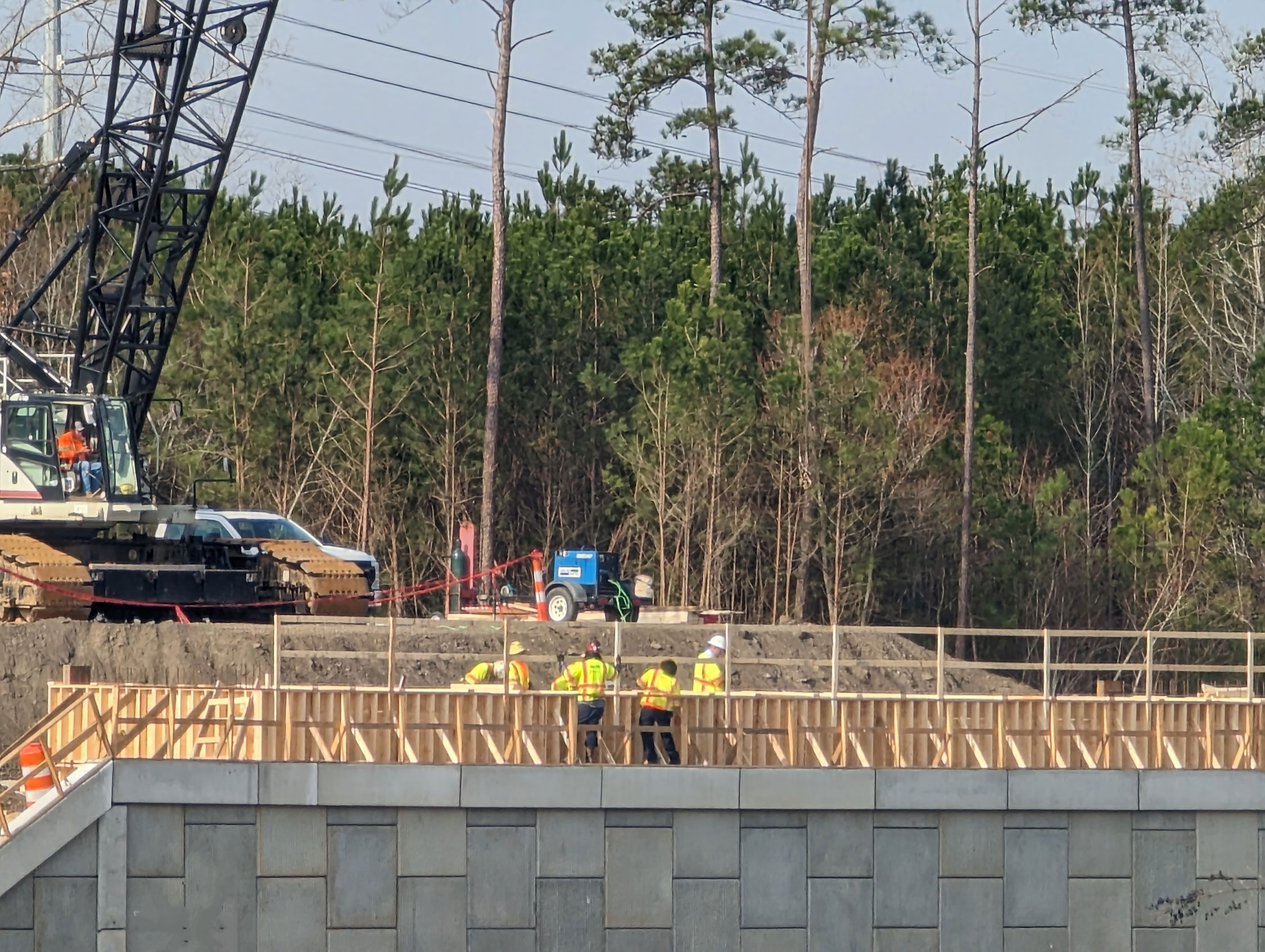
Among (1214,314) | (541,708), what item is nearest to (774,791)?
(541,708)

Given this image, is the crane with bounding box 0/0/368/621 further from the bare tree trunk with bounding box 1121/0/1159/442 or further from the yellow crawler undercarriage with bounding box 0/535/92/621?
the bare tree trunk with bounding box 1121/0/1159/442

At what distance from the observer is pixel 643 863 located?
19703 mm

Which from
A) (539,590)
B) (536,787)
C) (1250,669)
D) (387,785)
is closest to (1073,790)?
(1250,669)

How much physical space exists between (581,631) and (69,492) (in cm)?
800

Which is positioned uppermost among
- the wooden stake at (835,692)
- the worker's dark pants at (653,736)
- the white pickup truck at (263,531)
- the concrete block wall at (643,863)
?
the white pickup truck at (263,531)

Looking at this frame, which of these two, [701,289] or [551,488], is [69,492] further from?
[551,488]

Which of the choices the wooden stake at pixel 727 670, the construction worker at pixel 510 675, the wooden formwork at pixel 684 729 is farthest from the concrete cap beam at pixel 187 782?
the wooden stake at pixel 727 670

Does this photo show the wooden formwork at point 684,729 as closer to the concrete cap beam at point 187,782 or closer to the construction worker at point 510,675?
the concrete cap beam at point 187,782

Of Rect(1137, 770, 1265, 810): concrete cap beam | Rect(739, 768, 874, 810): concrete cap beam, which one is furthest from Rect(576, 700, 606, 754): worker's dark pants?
Rect(1137, 770, 1265, 810): concrete cap beam

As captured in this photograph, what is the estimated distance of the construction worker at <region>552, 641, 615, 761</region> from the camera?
20.9 metres

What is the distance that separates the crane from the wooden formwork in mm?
8961

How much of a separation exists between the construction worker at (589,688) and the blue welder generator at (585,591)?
14.2m

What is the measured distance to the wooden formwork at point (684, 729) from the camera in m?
20.0

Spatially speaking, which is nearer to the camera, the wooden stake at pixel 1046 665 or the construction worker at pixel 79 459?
the wooden stake at pixel 1046 665
